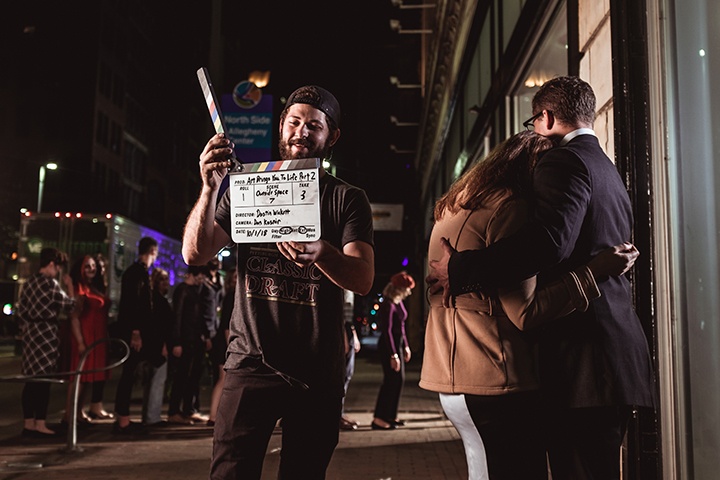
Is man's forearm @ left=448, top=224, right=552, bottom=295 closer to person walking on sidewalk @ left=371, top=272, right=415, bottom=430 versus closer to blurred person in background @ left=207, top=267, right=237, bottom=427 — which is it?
blurred person in background @ left=207, top=267, right=237, bottom=427

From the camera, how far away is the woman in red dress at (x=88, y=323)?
9.42 meters

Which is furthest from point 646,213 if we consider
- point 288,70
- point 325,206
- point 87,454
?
point 288,70

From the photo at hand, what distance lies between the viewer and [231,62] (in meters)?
77.8

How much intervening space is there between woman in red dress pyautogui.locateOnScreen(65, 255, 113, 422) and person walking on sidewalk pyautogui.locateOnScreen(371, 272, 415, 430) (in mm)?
3591

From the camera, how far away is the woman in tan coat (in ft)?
8.73

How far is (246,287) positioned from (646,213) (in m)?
2.03

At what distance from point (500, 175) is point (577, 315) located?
60 centimetres

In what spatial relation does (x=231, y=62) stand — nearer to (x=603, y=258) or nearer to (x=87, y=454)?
(x=87, y=454)

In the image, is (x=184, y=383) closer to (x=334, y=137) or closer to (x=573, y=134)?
(x=334, y=137)

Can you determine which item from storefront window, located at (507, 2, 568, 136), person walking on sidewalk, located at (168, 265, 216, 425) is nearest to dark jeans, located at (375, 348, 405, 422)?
person walking on sidewalk, located at (168, 265, 216, 425)

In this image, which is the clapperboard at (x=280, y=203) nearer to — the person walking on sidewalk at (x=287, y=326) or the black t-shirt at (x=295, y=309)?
the person walking on sidewalk at (x=287, y=326)

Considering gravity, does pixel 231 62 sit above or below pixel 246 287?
above

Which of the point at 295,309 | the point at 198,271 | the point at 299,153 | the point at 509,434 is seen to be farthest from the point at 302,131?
the point at 198,271

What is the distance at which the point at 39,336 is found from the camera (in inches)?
346
